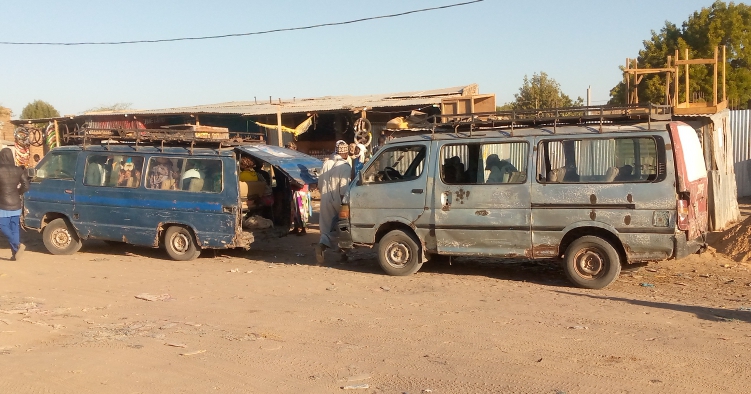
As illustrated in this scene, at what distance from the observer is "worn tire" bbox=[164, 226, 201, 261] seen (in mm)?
11133

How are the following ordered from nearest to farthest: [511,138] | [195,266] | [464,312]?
[464,312] < [511,138] < [195,266]

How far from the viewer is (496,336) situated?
251 inches

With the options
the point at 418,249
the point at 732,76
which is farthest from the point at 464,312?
the point at 732,76

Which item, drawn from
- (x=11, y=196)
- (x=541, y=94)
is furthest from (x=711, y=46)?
(x=11, y=196)

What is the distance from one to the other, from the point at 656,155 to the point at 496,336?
3.23 meters

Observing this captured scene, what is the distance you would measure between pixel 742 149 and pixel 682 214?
39.6 feet

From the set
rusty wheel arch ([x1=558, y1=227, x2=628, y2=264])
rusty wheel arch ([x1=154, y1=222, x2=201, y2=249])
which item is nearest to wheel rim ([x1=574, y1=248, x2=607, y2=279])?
rusty wheel arch ([x1=558, y1=227, x2=628, y2=264])

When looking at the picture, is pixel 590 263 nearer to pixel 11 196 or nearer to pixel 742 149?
pixel 11 196

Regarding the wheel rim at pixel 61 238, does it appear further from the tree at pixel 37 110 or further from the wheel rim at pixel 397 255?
the tree at pixel 37 110

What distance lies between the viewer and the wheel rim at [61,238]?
39.0ft

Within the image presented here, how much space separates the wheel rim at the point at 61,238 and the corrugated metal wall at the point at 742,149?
52.0ft

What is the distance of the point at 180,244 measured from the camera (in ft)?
36.8

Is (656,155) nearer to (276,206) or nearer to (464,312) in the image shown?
(464,312)

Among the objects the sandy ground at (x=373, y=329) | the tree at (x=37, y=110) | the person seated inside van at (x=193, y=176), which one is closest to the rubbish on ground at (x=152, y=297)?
the sandy ground at (x=373, y=329)
